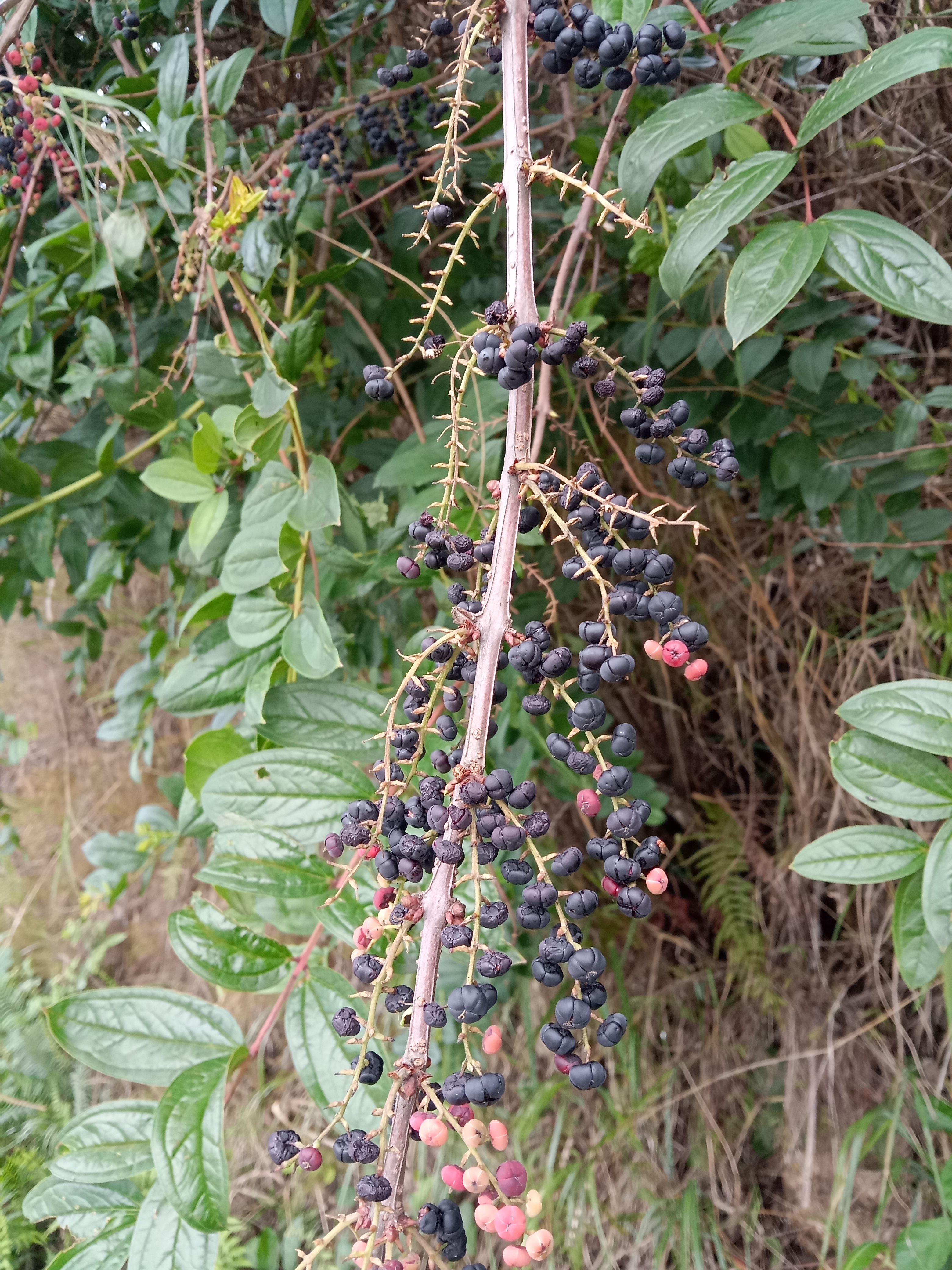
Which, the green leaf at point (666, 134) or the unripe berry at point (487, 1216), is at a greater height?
the green leaf at point (666, 134)

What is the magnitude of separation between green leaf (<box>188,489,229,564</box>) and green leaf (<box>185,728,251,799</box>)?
25cm

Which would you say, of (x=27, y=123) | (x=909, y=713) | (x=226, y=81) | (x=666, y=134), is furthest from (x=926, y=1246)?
(x=27, y=123)

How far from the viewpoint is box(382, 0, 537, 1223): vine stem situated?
0.50 metres

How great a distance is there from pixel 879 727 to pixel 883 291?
1.36 feet

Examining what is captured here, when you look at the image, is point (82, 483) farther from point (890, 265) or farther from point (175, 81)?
point (890, 265)

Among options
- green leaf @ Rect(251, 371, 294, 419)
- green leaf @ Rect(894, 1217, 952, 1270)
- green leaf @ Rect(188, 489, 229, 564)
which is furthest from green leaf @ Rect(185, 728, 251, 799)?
green leaf @ Rect(894, 1217, 952, 1270)

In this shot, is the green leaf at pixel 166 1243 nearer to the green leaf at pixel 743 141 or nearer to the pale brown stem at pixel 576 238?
the pale brown stem at pixel 576 238

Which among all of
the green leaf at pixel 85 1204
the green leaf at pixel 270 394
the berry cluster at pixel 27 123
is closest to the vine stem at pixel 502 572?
the green leaf at pixel 270 394

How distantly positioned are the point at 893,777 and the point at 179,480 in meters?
0.95

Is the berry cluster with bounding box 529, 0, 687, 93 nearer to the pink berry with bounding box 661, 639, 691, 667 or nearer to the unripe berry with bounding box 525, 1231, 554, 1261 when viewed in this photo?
the pink berry with bounding box 661, 639, 691, 667

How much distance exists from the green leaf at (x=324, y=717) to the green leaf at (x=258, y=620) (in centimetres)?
6

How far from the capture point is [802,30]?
0.72 meters

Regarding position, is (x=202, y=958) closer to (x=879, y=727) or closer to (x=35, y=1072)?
(x=879, y=727)

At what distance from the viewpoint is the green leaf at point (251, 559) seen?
927 millimetres
